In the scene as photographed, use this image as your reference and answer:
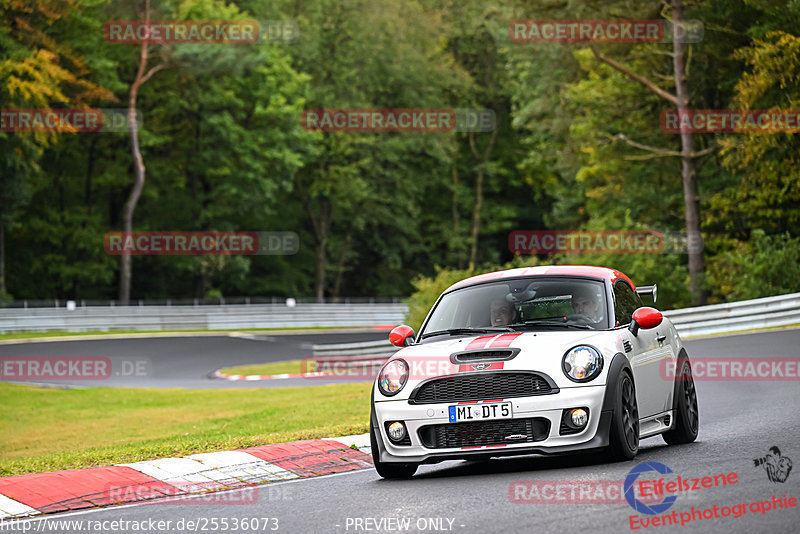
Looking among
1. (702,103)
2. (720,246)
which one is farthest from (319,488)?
(702,103)

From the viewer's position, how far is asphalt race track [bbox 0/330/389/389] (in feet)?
91.3

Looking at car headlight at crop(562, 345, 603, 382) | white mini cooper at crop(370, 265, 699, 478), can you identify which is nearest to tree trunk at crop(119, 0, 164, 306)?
white mini cooper at crop(370, 265, 699, 478)

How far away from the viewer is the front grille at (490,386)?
27.0ft

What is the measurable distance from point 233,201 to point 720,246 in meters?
28.8

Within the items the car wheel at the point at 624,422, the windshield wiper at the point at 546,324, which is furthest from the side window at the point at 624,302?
the car wheel at the point at 624,422

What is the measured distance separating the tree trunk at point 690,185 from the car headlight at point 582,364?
27.3 m

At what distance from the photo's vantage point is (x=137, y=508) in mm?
7973

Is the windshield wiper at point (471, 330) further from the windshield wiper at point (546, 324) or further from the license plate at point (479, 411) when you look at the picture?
the license plate at point (479, 411)

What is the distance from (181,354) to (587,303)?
1088 inches

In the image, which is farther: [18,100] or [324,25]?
[324,25]

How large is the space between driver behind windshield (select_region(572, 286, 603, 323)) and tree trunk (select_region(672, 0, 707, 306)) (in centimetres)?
2614

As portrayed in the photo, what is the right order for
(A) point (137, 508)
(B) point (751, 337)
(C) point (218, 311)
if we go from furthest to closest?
(C) point (218, 311)
(B) point (751, 337)
(A) point (137, 508)

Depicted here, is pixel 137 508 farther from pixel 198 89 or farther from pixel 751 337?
pixel 198 89

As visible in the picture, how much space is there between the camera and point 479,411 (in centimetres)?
827
